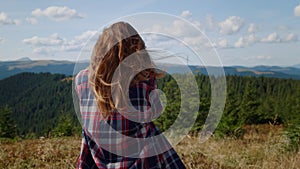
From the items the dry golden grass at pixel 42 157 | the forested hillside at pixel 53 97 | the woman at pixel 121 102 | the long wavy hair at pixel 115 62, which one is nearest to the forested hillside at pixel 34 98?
the forested hillside at pixel 53 97

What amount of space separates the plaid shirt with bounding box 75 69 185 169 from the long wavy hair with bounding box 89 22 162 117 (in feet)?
0.23

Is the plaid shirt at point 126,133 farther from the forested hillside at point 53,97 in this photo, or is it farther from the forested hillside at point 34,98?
the forested hillside at point 34,98

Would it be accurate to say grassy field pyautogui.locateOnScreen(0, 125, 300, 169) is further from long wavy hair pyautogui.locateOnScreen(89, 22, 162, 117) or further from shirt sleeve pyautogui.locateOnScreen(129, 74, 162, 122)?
long wavy hair pyautogui.locateOnScreen(89, 22, 162, 117)

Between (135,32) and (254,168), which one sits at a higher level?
(135,32)

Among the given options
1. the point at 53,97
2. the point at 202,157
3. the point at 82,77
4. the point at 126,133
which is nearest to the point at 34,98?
the point at 53,97

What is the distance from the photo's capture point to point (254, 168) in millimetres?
3748

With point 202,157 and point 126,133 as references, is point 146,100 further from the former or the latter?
point 202,157

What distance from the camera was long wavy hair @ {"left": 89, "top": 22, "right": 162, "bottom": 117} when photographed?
2.01m

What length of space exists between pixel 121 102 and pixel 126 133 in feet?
0.72

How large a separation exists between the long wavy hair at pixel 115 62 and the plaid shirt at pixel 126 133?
0.23 ft

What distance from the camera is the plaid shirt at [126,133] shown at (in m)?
2.06

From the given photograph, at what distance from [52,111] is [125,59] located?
12439cm

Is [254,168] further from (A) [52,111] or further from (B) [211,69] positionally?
(A) [52,111]

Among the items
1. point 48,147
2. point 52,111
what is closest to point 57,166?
point 48,147
